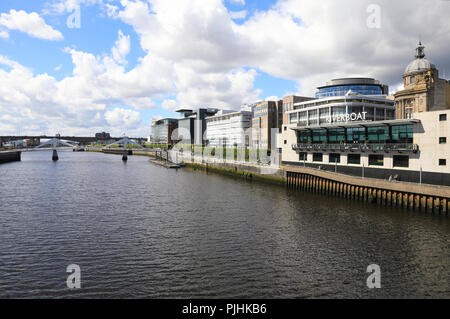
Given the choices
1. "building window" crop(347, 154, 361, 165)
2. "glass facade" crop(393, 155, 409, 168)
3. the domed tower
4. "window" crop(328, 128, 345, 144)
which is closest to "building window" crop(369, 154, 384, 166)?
"glass facade" crop(393, 155, 409, 168)

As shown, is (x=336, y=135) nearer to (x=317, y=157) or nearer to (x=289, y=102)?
(x=317, y=157)

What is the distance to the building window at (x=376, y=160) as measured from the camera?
201 ft

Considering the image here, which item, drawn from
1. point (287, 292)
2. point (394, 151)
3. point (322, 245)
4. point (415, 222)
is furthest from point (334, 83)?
point (287, 292)

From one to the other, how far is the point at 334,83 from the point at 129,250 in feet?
565

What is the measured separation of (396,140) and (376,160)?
18.9 feet

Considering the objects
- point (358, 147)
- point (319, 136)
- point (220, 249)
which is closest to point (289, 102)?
point (319, 136)

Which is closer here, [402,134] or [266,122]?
[402,134]

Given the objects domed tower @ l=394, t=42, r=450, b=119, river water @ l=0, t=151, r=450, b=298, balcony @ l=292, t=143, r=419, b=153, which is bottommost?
river water @ l=0, t=151, r=450, b=298

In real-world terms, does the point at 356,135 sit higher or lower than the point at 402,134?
higher

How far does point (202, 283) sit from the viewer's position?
24.4 meters

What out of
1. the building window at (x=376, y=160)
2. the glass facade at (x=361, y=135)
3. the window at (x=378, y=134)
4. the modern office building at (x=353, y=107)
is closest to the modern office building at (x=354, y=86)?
the modern office building at (x=353, y=107)

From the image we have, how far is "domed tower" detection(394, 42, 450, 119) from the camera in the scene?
2945 inches

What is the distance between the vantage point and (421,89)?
3007 inches

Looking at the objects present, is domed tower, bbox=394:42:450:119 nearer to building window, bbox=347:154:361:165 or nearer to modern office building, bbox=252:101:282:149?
building window, bbox=347:154:361:165
